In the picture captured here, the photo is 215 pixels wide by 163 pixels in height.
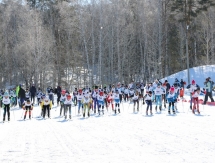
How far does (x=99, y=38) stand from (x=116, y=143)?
108 ft

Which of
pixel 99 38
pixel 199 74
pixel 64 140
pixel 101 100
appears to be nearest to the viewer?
pixel 64 140

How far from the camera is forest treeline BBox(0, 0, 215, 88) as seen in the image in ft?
146

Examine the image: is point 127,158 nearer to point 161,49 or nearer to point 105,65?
point 161,49

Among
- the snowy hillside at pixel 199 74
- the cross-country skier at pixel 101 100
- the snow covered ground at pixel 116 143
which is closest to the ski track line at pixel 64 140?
the snow covered ground at pixel 116 143

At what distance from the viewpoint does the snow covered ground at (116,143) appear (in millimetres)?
9742

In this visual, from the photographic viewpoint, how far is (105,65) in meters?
53.1

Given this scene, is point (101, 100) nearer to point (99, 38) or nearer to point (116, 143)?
point (116, 143)

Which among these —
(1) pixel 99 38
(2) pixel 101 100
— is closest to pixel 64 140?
(2) pixel 101 100

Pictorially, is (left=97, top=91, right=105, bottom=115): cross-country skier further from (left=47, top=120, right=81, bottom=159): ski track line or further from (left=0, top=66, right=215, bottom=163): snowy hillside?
(left=47, top=120, right=81, bottom=159): ski track line

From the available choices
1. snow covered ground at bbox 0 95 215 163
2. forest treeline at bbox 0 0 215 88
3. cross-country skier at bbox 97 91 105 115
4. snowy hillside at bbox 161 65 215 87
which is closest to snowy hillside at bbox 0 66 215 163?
snow covered ground at bbox 0 95 215 163

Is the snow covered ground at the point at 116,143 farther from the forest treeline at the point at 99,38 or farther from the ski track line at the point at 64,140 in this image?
the forest treeline at the point at 99,38

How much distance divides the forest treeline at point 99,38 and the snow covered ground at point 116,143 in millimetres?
27293

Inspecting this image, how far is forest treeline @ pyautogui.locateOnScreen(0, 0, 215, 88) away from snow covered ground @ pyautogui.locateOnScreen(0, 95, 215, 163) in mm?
27293

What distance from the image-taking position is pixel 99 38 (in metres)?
44.0
